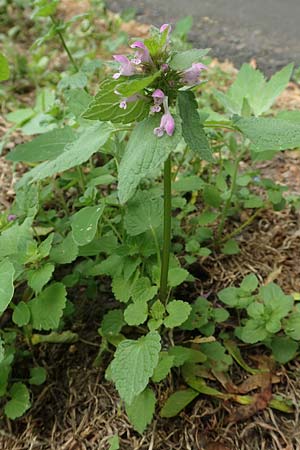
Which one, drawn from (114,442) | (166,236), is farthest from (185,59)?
(114,442)

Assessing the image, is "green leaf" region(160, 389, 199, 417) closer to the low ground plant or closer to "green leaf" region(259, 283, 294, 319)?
the low ground plant

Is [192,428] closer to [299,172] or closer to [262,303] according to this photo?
[262,303]

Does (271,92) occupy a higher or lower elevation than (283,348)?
higher

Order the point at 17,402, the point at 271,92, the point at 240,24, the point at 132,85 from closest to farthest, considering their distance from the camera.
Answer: the point at 132,85
the point at 17,402
the point at 271,92
the point at 240,24

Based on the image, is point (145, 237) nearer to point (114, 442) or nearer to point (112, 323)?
point (112, 323)

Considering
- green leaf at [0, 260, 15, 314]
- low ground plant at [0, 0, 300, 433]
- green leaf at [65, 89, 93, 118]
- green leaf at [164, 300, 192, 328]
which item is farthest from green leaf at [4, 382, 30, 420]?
green leaf at [65, 89, 93, 118]

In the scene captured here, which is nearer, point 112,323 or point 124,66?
point 124,66

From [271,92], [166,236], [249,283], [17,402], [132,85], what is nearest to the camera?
[132,85]

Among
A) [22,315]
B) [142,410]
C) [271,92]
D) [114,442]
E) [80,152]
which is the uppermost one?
[80,152]
